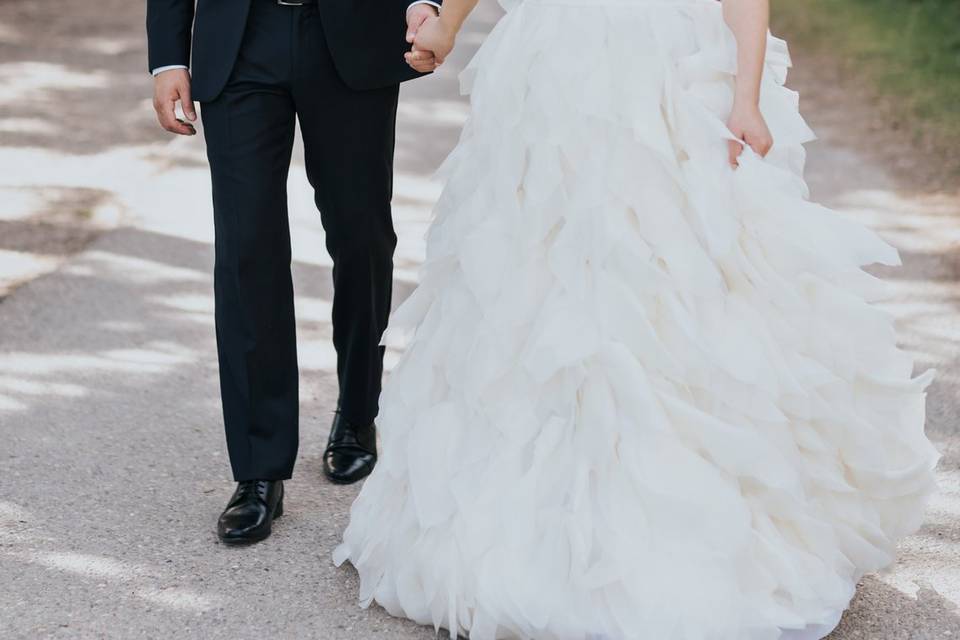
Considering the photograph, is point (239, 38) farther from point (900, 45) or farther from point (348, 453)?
point (900, 45)

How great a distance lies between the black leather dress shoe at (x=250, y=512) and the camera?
3.57m

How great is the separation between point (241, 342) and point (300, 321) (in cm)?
220

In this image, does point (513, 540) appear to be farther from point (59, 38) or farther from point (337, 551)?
point (59, 38)

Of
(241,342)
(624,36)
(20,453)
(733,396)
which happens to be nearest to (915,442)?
(733,396)

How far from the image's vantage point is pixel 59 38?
12.6m

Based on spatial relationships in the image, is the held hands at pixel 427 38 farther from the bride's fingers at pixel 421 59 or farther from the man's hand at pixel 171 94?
the man's hand at pixel 171 94

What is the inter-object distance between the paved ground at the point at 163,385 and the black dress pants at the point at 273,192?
1.18ft

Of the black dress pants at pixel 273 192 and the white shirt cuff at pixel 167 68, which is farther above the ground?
the white shirt cuff at pixel 167 68

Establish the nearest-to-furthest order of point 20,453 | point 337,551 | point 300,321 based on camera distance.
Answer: point 337,551 → point 20,453 → point 300,321

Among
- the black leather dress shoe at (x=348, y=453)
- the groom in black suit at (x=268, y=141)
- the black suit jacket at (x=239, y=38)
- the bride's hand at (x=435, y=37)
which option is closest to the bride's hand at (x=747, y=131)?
the bride's hand at (x=435, y=37)

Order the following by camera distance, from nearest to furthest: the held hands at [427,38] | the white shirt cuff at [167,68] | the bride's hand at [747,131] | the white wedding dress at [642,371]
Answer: the white wedding dress at [642,371]
the bride's hand at [747,131]
the held hands at [427,38]
the white shirt cuff at [167,68]

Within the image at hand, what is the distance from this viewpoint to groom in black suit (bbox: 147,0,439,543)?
351cm

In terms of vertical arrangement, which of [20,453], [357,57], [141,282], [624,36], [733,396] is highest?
[624,36]

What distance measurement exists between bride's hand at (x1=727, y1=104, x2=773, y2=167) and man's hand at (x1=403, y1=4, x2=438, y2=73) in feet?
2.79
